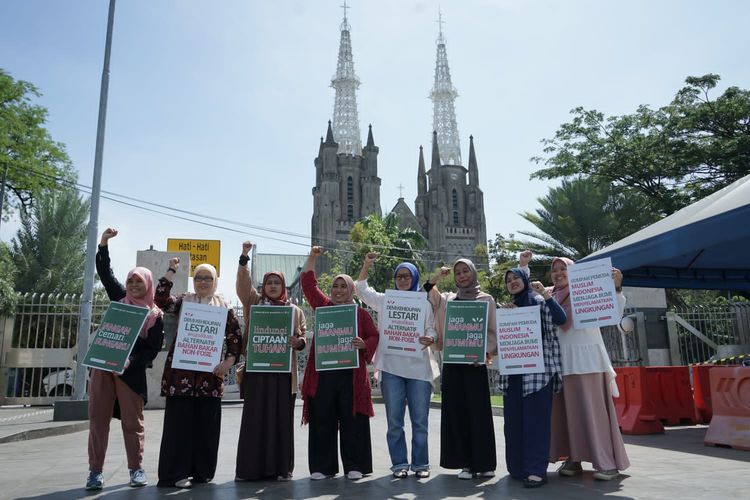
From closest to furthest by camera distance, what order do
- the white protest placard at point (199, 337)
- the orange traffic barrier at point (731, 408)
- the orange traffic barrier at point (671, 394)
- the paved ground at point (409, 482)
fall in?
the paved ground at point (409, 482)
the white protest placard at point (199, 337)
the orange traffic barrier at point (731, 408)
the orange traffic barrier at point (671, 394)

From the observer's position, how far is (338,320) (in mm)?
4848

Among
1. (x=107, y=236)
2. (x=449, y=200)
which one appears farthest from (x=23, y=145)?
(x=449, y=200)

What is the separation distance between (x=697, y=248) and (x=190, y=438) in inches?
224

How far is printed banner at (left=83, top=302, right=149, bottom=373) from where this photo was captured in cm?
443

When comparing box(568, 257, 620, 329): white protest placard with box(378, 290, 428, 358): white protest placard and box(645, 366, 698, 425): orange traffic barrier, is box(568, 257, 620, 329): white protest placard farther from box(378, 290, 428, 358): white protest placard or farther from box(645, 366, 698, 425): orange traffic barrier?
box(645, 366, 698, 425): orange traffic barrier

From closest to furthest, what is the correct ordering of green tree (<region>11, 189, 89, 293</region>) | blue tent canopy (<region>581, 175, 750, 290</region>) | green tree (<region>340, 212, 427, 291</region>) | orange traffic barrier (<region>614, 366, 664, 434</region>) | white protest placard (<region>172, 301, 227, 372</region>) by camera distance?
white protest placard (<region>172, 301, 227, 372</region>), blue tent canopy (<region>581, 175, 750, 290</region>), orange traffic barrier (<region>614, 366, 664, 434</region>), green tree (<region>11, 189, 89, 293</region>), green tree (<region>340, 212, 427, 291</region>)

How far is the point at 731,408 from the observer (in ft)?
21.1

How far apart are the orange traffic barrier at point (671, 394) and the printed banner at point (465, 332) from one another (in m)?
4.55

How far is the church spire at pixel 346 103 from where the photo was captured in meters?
68.6

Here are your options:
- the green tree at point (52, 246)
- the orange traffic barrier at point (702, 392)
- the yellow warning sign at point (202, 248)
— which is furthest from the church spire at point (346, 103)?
the orange traffic barrier at point (702, 392)

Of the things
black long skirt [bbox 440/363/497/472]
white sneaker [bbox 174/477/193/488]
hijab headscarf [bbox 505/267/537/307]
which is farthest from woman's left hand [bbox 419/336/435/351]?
white sneaker [bbox 174/477/193/488]

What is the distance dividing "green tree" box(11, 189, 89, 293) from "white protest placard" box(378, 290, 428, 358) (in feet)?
101

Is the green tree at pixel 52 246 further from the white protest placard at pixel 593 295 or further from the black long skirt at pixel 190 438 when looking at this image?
the white protest placard at pixel 593 295

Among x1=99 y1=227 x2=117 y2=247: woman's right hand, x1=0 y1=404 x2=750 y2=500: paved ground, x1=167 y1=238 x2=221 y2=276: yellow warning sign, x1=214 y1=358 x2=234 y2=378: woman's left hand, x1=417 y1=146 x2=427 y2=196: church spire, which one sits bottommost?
x1=0 y1=404 x2=750 y2=500: paved ground
